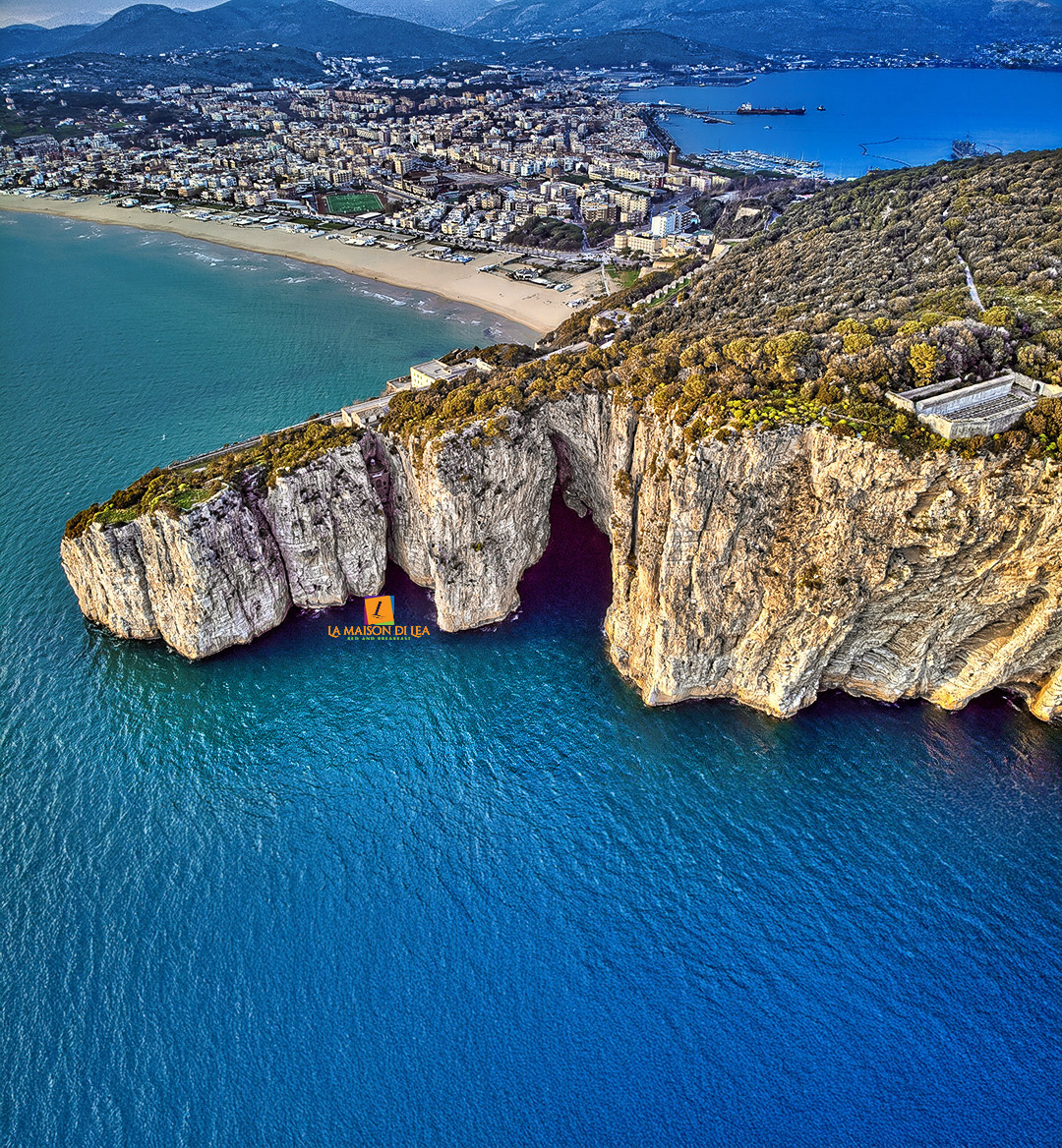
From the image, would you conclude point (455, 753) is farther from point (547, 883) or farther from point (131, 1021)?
point (131, 1021)

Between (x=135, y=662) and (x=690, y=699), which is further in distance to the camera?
(x=135, y=662)

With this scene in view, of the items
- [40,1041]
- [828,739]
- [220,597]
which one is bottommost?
[40,1041]

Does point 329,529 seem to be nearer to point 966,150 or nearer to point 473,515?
point 473,515

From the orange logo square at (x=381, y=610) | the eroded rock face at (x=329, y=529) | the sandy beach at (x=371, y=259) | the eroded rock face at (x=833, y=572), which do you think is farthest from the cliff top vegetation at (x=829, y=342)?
the sandy beach at (x=371, y=259)

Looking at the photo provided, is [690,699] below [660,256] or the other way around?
below

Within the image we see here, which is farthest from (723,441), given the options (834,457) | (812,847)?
(812,847)

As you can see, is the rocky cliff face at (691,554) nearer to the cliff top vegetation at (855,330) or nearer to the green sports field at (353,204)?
the cliff top vegetation at (855,330)
